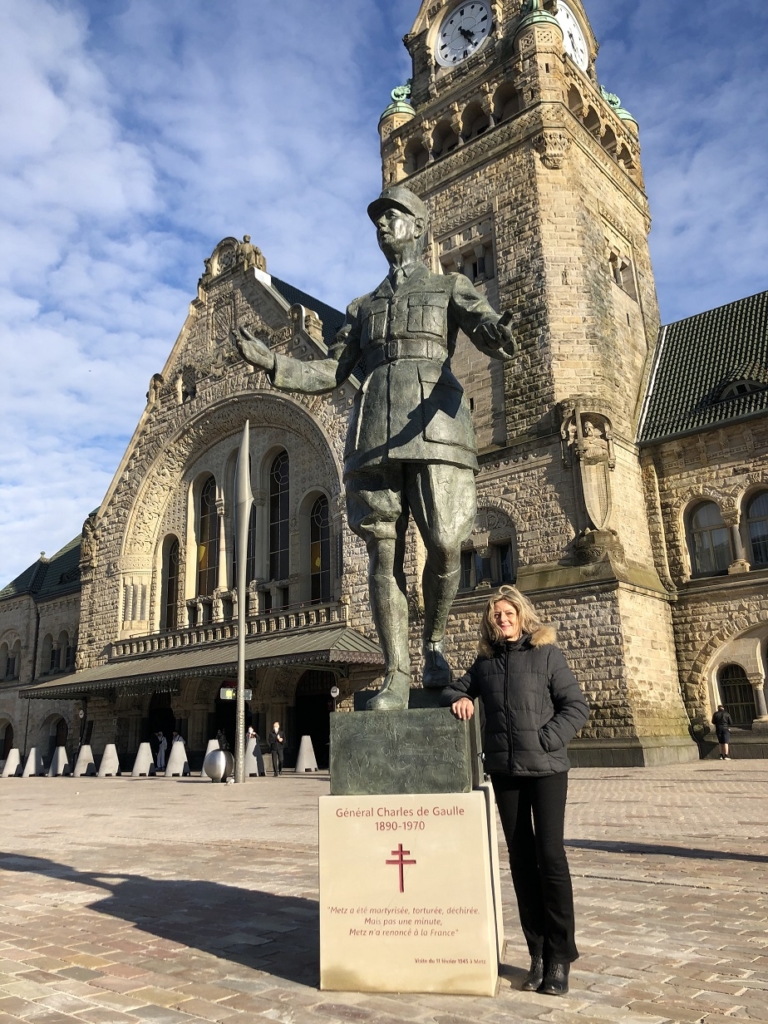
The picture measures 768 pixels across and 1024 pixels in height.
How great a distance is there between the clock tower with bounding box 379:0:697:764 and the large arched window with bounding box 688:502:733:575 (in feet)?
3.72

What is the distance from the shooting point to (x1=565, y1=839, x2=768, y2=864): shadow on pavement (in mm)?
6289

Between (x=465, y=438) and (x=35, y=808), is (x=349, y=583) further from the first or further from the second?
(x=465, y=438)

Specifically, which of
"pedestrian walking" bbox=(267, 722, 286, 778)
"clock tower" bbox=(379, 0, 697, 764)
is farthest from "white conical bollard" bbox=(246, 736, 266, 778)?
"clock tower" bbox=(379, 0, 697, 764)

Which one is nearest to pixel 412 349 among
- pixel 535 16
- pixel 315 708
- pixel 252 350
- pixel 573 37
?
pixel 252 350

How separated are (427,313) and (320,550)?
22013 mm

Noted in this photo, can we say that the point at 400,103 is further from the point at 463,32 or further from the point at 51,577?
the point at 51,577

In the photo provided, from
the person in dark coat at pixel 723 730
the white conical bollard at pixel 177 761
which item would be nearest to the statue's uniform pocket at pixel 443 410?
the person in dark coat at pixel 723 730

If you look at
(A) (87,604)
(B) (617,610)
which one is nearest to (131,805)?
(B) (617,610)

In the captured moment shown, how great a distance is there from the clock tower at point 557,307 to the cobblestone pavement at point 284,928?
30.9 feet

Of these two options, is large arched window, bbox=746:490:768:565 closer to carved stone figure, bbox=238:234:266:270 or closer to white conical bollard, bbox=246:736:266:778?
white conical bollard, bbox=246:736:266:778

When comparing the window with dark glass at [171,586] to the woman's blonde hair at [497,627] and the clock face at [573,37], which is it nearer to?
the clock face at [573,37]

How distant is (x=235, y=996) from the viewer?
328cm

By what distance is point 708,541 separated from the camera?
2130 centimetres

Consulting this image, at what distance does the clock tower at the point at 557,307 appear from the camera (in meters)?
19.0
